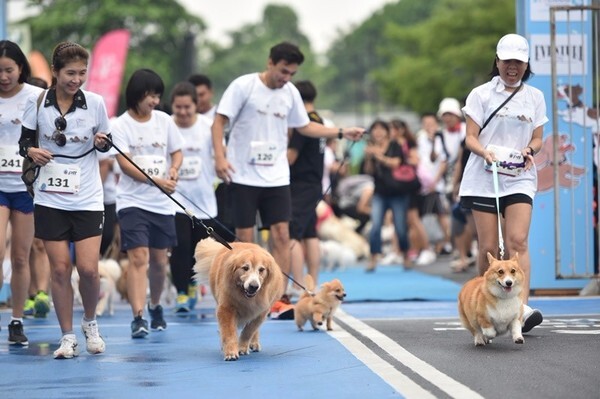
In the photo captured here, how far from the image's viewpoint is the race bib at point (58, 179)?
891 cm

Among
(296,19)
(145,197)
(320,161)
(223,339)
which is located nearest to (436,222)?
(320,161)

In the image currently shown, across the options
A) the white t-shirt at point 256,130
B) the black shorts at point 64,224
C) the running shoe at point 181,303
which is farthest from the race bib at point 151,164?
the running shoe at point 181,303

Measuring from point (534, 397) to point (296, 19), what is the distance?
17579cm

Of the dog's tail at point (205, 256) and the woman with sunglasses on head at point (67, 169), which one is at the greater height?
the woman with sunglasses on head at point (67, 169)

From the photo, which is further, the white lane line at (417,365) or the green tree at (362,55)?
the green tree at (362,55)

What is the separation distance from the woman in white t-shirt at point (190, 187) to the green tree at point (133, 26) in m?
60.1

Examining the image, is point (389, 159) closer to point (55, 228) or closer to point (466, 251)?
point (466, 251)

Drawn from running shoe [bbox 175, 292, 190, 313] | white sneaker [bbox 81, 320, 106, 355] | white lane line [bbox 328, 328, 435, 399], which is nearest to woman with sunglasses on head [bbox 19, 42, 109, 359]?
white sneaker [bbox 81, 320, 106, 355]

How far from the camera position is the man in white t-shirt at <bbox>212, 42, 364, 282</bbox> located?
11.3 meters

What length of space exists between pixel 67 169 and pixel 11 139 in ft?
4.43

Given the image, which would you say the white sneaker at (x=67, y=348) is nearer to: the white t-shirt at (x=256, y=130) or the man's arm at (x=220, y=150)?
the man's arm at (x=220, y=150)

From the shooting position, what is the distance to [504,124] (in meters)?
9.67

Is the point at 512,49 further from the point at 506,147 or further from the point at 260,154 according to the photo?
the point at 260,154

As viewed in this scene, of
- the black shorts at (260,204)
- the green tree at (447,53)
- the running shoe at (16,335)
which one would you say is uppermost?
the green tree at (447,53)
